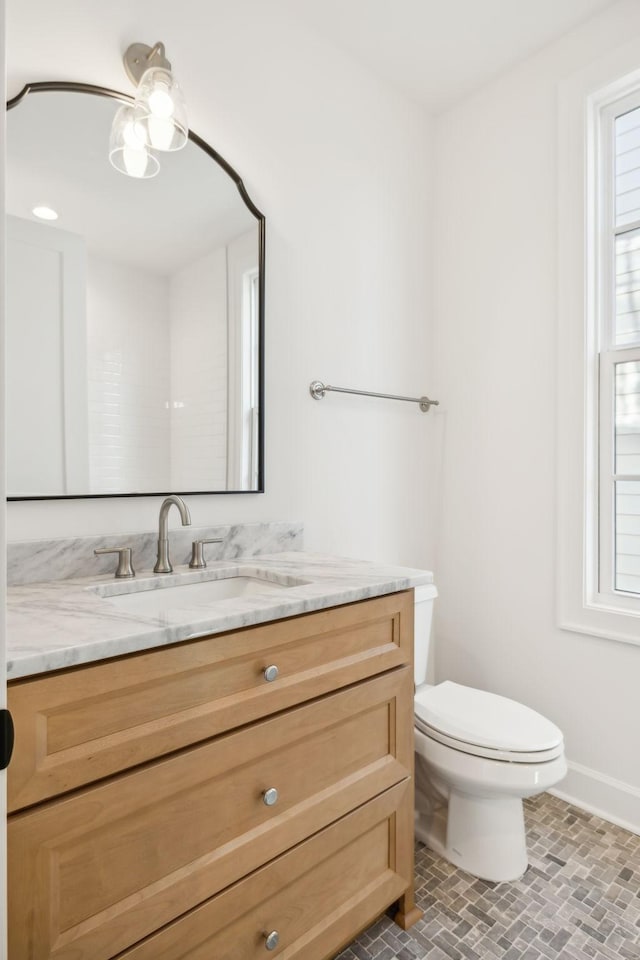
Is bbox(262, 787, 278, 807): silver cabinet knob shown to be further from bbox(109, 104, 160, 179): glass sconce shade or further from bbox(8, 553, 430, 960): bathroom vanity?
bbox(109, 104, 160, 179): glass sconce shade

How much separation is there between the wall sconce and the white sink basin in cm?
111

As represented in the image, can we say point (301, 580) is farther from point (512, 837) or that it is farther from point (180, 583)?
point (512, 837)

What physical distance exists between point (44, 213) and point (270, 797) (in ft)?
4.68

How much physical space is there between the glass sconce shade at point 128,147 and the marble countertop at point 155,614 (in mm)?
1082

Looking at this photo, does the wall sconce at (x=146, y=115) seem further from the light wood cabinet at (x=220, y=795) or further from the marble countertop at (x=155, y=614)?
the light wood cabinet at (x=220, y=795)

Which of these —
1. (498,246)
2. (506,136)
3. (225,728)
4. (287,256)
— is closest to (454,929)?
(225,728)

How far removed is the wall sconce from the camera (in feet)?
4.73

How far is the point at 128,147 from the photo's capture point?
1449 millimetres

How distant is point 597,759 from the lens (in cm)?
186

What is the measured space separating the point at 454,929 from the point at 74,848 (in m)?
1.07

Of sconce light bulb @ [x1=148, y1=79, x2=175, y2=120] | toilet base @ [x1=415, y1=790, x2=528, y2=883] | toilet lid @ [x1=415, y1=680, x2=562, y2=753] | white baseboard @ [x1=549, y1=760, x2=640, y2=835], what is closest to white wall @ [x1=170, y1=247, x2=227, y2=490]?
sconce light bulb @ [x1=148, y1=79, x2=175, y2=120]

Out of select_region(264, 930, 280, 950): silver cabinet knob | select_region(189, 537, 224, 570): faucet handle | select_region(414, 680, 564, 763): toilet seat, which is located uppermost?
select_region(189, 537, 224, 570): faucet handle

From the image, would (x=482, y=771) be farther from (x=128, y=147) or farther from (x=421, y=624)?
(x=128, y=147)

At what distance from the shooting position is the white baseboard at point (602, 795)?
5.80 feet
